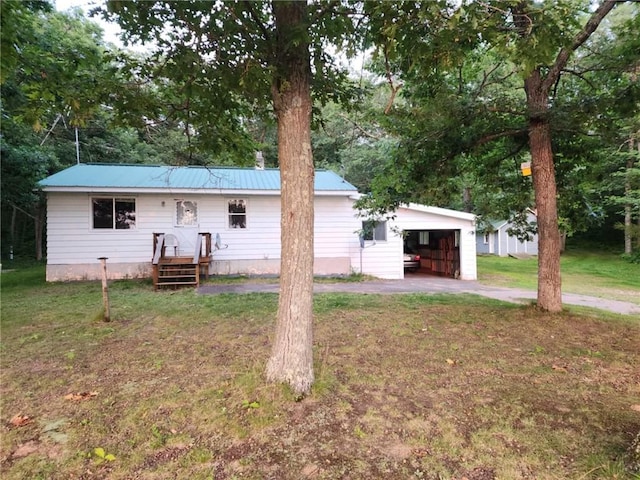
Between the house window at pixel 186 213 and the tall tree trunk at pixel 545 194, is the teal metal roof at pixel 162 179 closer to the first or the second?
the house window at pixel 186 213

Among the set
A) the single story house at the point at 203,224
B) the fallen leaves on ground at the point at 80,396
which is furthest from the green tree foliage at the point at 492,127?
the fallen leaves on ground at the point at 80,396

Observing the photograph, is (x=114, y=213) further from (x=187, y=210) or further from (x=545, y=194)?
(x=545, y=194)

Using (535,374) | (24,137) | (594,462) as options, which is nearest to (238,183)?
(24,137)

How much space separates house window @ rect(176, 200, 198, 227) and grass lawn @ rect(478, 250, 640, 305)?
10208 millimetres

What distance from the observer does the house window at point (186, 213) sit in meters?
11.5

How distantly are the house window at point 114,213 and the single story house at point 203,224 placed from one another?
3 centimetres

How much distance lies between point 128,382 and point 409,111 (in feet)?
17.5

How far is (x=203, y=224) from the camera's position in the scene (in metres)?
11.6

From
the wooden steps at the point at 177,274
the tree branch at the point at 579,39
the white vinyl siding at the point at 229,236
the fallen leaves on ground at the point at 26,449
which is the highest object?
the tree branch at the point at 579,39

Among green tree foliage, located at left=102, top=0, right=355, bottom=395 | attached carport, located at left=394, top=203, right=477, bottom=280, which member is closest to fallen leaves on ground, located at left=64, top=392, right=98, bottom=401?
green tree foliage, located at left=102, top=0, right=355, bottom=395

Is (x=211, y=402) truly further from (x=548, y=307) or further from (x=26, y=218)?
(x=26, y=218)

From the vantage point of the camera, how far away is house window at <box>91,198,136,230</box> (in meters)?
10.9

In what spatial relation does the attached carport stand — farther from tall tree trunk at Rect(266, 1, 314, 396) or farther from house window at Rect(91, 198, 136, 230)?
tall tree trunk at Rect(266, 1, 314, 396)

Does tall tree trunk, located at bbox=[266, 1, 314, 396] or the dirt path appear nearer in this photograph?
tall tree trunk, located at bbox=[266, 1, 314, 396]
